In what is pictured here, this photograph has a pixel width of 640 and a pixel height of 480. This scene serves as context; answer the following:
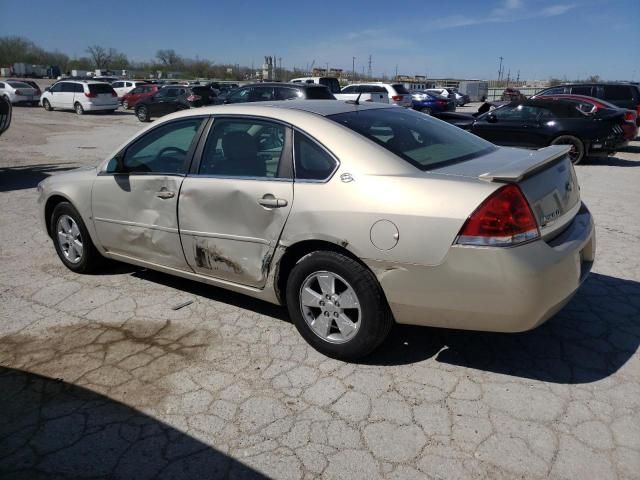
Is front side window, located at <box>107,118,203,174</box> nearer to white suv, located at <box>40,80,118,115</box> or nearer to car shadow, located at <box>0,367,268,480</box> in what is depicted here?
car shadow, located at <box>0,367,268,480</box>

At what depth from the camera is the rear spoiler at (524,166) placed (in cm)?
263

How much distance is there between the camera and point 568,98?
37.4ft

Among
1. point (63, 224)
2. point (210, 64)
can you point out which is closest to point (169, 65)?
point (210, 64)

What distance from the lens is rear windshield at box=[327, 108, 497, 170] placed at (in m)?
3.13

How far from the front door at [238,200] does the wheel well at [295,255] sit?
10cm

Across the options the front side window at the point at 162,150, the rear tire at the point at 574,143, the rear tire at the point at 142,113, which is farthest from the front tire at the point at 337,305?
the rear tire at the point at 142,113

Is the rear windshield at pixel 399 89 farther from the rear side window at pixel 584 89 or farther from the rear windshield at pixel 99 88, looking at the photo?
the rear windshield at pixel 99 88

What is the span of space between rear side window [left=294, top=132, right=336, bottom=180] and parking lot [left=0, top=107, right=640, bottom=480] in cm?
116

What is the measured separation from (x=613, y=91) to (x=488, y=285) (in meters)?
15.5

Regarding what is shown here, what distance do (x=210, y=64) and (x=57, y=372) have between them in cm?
9503

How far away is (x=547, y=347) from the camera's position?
336 centimetres

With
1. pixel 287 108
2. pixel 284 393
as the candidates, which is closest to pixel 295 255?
pixel 284 393

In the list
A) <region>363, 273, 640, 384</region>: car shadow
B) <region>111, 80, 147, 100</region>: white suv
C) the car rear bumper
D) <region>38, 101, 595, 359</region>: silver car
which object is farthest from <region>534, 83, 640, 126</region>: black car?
<region>111, 80, 147, 100</region>: white suv

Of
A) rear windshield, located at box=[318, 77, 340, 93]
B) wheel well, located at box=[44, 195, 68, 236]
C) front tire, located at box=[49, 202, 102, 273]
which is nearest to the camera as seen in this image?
front tire, located at box=[49, 202, 102, 273]
